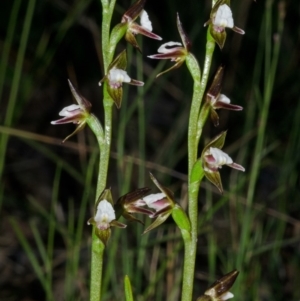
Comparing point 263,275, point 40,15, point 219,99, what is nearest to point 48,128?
point 40,15

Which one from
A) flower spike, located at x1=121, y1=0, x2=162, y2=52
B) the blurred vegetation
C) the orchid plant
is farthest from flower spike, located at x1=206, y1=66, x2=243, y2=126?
the blurred vegetation

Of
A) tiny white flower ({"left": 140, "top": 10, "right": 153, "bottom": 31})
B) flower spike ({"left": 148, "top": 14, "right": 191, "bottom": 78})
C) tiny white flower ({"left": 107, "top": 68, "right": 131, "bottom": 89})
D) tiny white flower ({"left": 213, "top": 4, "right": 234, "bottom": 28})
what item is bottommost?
tiny white flower ({"left": 107, "top": 68, "right": 131, "bottom": 89})

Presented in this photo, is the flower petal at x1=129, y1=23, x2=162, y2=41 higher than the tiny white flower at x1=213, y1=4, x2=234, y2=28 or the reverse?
the reverse

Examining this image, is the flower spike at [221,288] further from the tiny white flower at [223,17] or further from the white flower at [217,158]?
the tiny white flower at [223,17]

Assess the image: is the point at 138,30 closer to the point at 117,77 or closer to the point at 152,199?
the point at 117,77

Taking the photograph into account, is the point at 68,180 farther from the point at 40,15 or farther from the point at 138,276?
the point at 138,276

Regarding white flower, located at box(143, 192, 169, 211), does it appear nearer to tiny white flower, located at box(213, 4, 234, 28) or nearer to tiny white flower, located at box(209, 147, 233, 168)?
tiny white flower, located at box(209, 147, 233, 168)

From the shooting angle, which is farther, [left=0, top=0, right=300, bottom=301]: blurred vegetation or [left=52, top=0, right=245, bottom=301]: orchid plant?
[left=0, top=0, right=300, bottom=301]: blurred vegetation
